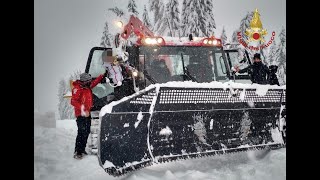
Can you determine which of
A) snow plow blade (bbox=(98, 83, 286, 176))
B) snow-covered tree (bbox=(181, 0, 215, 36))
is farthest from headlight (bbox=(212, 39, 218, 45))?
snow-covered tree (bbox=(181, 0, 215, 36))

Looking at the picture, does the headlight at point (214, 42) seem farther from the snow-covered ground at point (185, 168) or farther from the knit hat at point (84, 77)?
the knit hat at point (84, 77)

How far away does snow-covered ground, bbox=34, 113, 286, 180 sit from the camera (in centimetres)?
510

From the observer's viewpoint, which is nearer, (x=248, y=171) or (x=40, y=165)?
(x=248, y=171)

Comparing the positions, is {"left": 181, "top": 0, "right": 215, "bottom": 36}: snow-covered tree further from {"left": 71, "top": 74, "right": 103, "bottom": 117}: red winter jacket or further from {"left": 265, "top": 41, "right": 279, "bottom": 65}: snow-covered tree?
{"left": 71, "top": 74, "right": 103, "bottom": 117}: red winter jacket

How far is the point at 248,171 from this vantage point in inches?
209

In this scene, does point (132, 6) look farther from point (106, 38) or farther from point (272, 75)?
point (272, 75)

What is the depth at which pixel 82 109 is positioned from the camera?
6.27m

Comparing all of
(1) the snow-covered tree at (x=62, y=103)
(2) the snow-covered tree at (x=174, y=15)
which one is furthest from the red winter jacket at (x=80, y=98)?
(1) the snow-covered tree at (x=62, y=103)

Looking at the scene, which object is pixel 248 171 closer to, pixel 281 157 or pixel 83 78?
pixel 281 157

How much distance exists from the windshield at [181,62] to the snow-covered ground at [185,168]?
1.68 metres

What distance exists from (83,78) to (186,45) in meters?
2.18

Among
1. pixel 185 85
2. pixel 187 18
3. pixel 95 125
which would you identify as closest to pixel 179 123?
pixel 185 85

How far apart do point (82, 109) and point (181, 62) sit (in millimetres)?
2115
